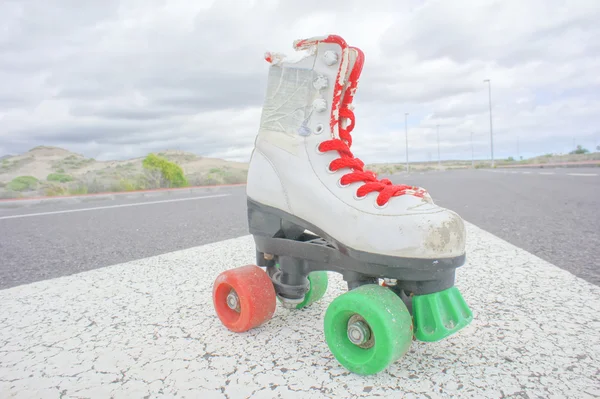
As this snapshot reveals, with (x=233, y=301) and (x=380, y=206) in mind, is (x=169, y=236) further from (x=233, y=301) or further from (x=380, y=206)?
(x=380, y=206)

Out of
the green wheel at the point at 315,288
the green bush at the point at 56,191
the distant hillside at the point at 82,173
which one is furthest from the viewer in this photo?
the distant hillside at the point at 82,173

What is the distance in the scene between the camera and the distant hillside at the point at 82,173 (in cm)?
1266

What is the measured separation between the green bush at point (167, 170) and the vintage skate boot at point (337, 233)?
13987 mm

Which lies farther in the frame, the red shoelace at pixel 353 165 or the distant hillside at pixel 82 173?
the distant hillside at pixel 82 173

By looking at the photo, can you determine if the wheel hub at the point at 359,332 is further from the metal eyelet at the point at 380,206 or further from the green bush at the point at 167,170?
the green bush at the point at 167,170

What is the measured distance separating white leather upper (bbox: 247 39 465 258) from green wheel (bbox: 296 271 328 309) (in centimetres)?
28

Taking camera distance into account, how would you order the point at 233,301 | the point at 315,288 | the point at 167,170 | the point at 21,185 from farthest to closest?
the point at 21,185 → the point at 167,170 → the point at 315,288 → the point at 233,301

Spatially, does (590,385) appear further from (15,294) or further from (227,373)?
(15,294)

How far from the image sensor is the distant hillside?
12656 mm

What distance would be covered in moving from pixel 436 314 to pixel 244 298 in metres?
0.52

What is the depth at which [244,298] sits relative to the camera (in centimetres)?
111

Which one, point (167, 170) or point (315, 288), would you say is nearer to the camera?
point (315, 288)

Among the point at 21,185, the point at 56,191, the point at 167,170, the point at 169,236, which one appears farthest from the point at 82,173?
the point at 169,236

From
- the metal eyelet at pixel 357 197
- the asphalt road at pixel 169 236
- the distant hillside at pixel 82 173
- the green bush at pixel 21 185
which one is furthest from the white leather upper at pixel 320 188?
the green bush at pixel 21 185
